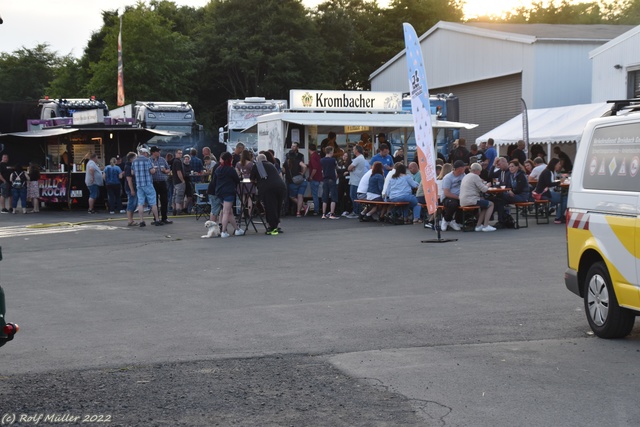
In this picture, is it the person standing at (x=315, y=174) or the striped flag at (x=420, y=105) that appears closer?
the striped flag at (x=420, y=105)

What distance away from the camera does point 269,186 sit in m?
18.9

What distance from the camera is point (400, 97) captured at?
27.5 metres

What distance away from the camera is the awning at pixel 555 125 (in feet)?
92.5

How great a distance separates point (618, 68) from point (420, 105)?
1988 cm

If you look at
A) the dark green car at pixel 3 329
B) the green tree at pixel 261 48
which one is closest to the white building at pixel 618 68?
the green tree at pixel 261 48

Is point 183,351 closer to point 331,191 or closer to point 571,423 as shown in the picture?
point 571,423

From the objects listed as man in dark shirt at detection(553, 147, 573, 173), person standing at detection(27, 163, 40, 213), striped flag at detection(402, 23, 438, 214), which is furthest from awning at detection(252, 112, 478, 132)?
striped flag at detection(402, 23, 438, 214)

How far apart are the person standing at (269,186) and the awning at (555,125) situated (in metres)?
11.7

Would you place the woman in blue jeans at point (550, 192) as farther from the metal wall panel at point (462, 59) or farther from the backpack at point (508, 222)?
the metal wall panel at point (462, 59)

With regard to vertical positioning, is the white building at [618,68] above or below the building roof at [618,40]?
below

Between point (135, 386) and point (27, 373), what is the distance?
3.47 feet

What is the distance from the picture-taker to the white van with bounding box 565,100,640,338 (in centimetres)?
800

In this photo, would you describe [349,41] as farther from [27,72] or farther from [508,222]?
[508,222]

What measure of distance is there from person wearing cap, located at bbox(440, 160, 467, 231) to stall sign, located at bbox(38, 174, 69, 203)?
1403 cm
